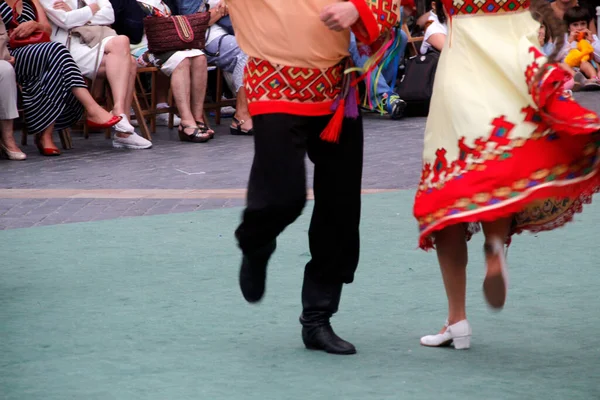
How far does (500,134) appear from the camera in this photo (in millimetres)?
3738

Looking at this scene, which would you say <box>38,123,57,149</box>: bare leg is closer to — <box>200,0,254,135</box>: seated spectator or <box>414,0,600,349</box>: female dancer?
<box>200,0,254,135</box>: seated spectator

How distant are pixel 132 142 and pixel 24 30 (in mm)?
1409

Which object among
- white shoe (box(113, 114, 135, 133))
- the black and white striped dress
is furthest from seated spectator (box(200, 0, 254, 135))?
the black and white striped dress

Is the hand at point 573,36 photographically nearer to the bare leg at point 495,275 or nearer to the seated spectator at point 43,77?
the seated spectator at point 43,77

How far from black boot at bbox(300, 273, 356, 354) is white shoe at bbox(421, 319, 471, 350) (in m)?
0.29

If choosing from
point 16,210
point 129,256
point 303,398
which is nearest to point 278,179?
point 303,398

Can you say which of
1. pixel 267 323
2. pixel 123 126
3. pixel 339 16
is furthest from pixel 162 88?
pixel 339 16

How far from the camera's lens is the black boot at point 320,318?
4.07m

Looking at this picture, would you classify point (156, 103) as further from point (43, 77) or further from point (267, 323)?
point (267, 323)

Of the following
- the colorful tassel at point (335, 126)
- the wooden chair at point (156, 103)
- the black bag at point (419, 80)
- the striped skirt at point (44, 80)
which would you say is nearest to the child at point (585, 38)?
the black bag at point (419, 80)

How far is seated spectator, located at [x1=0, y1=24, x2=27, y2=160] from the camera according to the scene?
30.4ft

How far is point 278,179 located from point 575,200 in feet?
3.31

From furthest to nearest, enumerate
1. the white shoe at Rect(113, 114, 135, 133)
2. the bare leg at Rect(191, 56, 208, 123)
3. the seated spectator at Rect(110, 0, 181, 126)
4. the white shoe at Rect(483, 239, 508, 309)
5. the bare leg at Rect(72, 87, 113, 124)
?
the bare leg at Rect(191, 56, 208, 123)
the seated spectator at Rect(110, 0, 181, 126)
the white shoe at Rect(113, 114, 135, 133)
the bare leg at Rect(72, 87, 113, 124)
the white shoe at Rect(483, 239, 508, 309)

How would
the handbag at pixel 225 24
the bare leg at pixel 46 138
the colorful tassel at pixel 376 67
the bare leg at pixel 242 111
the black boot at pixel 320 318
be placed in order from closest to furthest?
the colorful tassel at pixel 376 67, the black boot at pixel 320 318, the bare leg at pixel 46 138, the bare leg at pixel 242 111, the handbag at pixel 225 24
